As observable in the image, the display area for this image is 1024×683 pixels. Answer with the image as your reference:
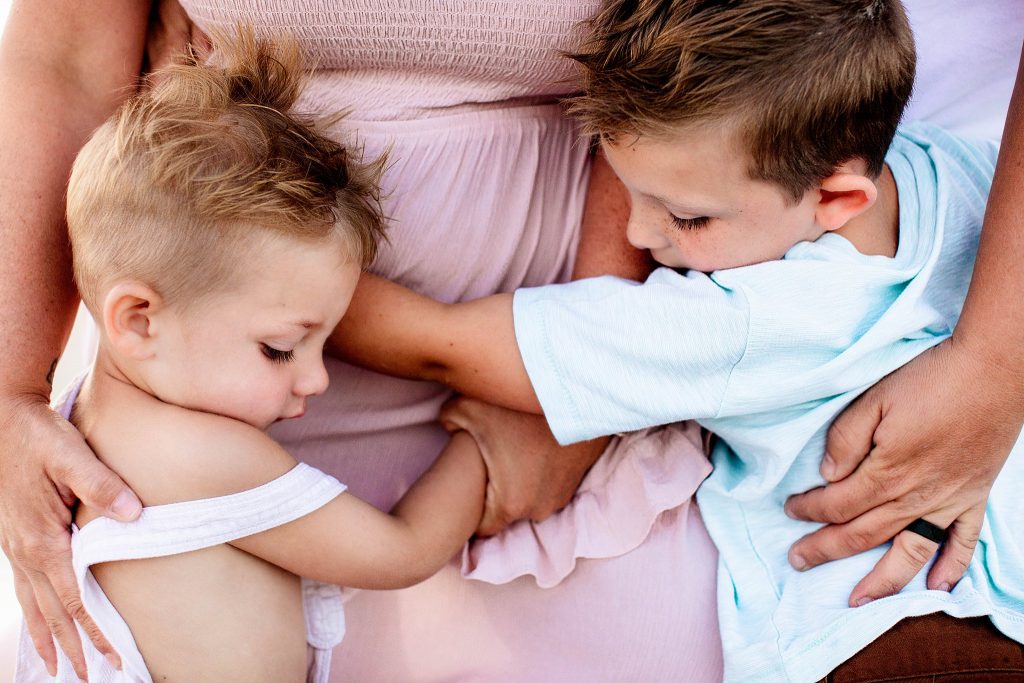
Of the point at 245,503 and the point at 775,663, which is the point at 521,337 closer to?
the point at 245,503

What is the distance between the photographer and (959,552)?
4.07ft

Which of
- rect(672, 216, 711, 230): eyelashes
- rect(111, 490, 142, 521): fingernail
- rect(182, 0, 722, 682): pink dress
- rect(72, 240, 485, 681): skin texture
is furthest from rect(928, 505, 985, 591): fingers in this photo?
rect(111, 490, 142, 521): fingernail

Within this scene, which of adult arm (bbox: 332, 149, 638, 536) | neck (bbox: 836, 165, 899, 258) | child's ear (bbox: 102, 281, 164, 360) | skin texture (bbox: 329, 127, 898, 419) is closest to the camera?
child's ear (bbox: 102, 281, 164, 360)

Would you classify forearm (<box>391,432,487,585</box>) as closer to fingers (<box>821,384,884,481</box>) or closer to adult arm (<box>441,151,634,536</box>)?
adult arm (<box>441,151,634,536</box>)

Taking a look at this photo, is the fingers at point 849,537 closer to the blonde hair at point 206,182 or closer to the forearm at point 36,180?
the blonde hair at point 206,182

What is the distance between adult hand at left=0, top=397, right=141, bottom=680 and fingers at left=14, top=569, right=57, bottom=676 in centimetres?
6

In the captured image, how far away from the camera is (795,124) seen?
1086 millimetres

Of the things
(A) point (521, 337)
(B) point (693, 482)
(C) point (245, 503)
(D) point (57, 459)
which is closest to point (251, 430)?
(C) point (245, 503)

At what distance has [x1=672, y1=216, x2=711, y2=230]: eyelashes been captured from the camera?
1172mm

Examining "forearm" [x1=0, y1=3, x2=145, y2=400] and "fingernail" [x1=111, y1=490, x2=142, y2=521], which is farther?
"forearm" [x1=0, y1=3, x2=145, y2=400]

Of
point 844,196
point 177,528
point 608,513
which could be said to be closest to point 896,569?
point 608,513

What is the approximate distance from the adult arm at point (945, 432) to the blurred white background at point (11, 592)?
4.13 feet

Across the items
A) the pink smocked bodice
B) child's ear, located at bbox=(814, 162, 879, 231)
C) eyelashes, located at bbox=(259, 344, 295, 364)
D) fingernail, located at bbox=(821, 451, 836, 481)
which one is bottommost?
fingernail, located at bbox=(821, 451, 836, 481)

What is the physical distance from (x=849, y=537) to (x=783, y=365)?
29cm
